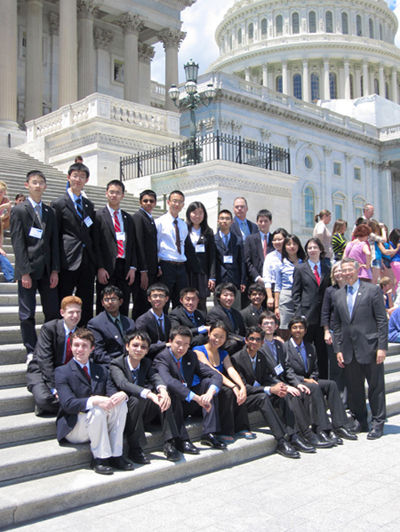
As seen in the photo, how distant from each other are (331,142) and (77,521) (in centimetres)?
4733

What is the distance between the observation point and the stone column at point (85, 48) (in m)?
30.4

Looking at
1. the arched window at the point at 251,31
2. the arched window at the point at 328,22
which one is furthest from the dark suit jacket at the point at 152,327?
the arched window at the point at 251,31

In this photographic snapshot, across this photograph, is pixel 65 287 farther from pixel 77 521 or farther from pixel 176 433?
pixel 77 521

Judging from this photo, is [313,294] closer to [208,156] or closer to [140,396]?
[140,396]

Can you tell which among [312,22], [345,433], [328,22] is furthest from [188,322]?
[328,22]

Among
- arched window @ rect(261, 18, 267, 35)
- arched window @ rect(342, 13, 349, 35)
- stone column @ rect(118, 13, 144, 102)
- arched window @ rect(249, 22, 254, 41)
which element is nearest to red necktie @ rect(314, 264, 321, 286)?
stone column @ rect(118, 13, 144, 102)

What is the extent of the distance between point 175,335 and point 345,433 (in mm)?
2481

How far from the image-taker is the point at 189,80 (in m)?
17.5

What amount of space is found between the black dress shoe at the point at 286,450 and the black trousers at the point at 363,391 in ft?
4.56

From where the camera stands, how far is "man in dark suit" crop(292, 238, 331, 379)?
796cm

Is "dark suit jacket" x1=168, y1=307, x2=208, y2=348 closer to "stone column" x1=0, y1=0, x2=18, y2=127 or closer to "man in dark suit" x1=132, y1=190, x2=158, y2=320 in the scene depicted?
"man in dark suit" x1=132, y1=190, x2=158, y2=320

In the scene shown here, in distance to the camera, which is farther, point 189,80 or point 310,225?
point 310,225

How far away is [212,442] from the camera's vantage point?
18.9 feet

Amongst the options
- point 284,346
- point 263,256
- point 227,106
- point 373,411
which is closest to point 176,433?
point 284,346
